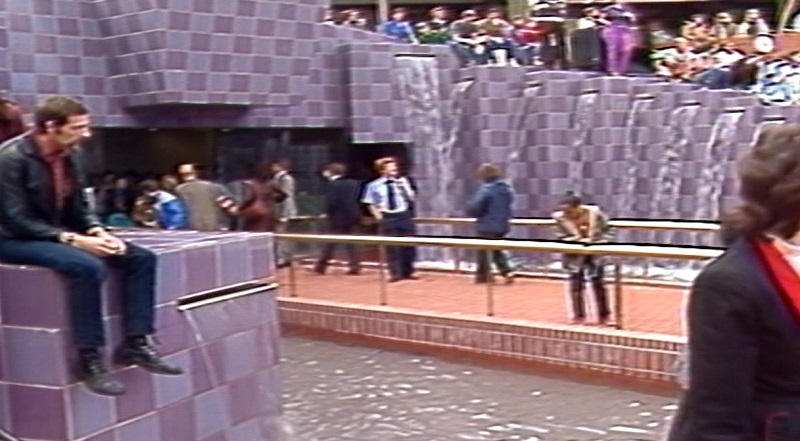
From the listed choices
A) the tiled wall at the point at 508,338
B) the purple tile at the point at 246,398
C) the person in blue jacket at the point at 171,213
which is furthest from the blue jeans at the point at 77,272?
the person in blue jacket at the point at 171,213

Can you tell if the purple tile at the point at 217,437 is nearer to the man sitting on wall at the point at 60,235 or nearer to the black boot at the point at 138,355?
the black boot at the point at 138,355

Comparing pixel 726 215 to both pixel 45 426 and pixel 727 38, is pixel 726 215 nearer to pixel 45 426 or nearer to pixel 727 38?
pixel 45 426

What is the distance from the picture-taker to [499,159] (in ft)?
45.3

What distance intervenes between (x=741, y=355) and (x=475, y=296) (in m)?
6.77

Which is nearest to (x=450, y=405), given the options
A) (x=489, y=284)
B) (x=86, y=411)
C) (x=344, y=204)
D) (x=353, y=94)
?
(x=489, y=284)

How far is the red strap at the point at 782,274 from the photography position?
188cm

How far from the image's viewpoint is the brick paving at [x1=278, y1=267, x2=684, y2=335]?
739 centimetres

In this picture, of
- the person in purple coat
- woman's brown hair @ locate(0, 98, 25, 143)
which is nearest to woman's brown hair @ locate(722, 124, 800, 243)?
woman's brown hair @ locate(0, 98, 25, 143)

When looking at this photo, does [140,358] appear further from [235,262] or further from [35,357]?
[235,262]

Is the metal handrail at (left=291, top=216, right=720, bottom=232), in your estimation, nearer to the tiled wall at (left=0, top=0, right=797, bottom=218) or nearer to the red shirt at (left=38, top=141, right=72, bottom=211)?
the tiled wall at (left=0, top=0, right=797, bottom=218)

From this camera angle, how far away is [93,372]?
11.9 ft

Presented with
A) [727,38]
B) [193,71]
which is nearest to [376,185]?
[193,71]

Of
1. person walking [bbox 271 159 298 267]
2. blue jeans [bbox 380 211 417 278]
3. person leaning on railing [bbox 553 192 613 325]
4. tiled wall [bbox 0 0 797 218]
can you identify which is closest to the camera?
person leaning on railing [bbox 553 192 613 325]

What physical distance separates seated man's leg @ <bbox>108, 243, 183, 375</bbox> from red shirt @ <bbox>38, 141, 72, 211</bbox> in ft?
0.88
